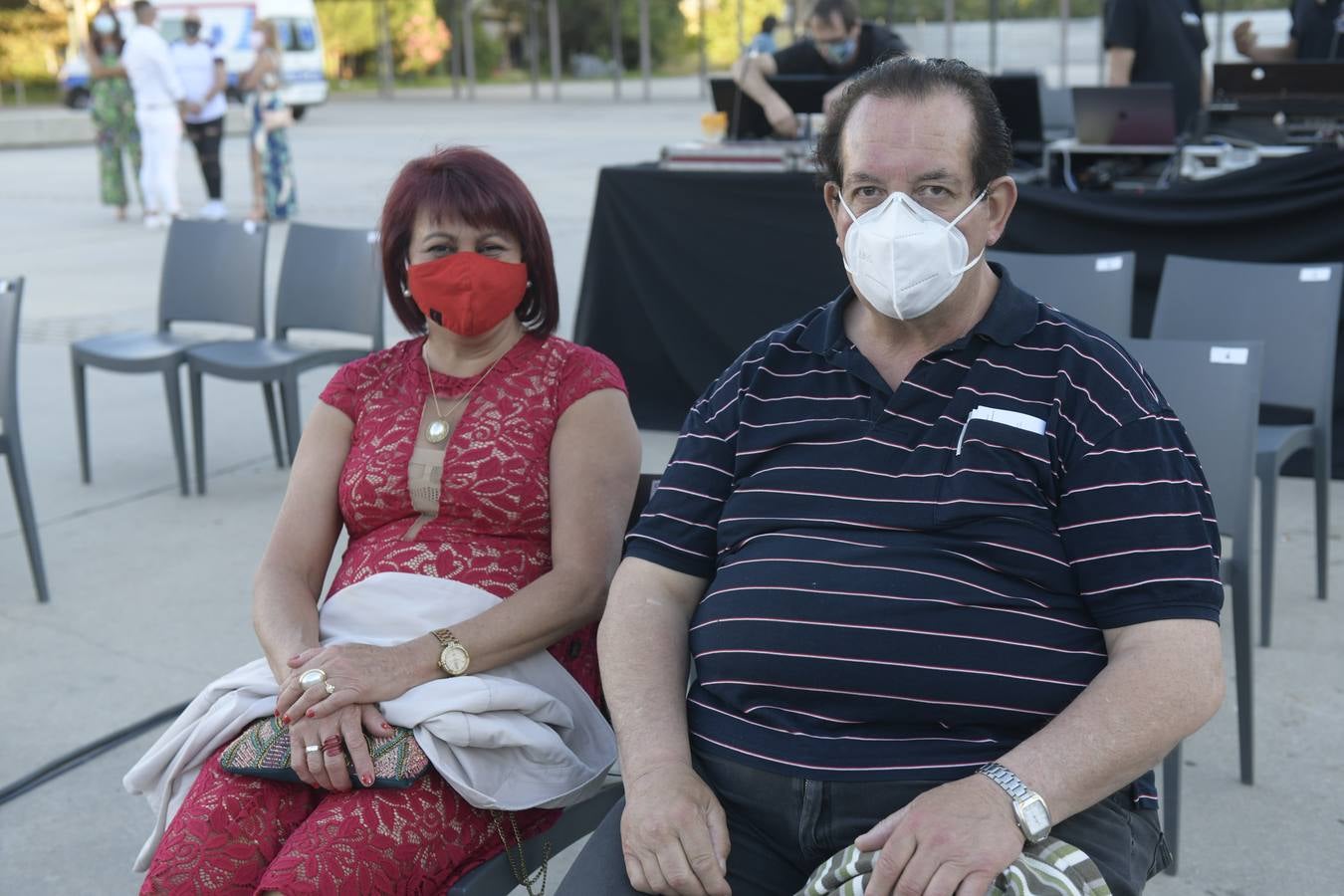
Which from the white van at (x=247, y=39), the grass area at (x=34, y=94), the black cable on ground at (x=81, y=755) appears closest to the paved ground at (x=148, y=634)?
the black cable on ground at (x=81, y=755)

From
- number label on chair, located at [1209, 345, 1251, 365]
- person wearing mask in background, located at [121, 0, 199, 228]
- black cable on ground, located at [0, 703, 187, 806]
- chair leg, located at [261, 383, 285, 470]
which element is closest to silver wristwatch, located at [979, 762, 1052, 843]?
number label on chair, located at [1209, 345, 1251, 365]

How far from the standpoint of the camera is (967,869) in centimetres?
158

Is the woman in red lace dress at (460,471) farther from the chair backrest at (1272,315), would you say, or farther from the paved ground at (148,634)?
the chair backrest at (1272,315)

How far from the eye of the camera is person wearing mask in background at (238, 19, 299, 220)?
464 inches

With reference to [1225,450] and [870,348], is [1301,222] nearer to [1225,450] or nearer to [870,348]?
[1225,450]

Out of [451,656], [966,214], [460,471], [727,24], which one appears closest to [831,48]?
[460,471]

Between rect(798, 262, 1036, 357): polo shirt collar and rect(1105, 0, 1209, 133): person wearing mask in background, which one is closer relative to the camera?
rect(798, 262, 1036, 357): polo shirt collar

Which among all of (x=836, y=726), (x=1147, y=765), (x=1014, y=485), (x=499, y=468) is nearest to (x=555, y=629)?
(x=499, y=468)

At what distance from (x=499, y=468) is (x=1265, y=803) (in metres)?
1.77

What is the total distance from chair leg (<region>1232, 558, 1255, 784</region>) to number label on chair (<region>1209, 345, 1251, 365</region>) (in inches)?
15.9

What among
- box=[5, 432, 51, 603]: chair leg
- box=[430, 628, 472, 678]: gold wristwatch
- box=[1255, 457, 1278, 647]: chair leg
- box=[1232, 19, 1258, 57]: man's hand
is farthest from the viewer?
box=[1232, 19, 1258, 57]: man's hand

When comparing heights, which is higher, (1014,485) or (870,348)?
(870,348)

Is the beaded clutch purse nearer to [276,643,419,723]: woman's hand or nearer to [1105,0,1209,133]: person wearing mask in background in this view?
[276,643,419,723]: woman's hand

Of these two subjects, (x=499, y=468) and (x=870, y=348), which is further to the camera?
(x=499, y=468)
